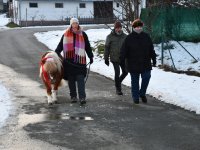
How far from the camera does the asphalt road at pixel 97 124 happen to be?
263 inches

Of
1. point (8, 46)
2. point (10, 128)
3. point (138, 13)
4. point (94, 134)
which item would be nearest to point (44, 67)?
point (10, 128)

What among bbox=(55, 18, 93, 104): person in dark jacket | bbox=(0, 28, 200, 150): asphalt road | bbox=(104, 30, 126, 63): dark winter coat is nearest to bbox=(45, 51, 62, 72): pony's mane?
bbox=(55, 18, 93, 104): person in dark jacket

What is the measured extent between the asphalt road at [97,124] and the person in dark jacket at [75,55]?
0.39 meters

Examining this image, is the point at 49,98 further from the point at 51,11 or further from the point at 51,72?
the point at 51,11

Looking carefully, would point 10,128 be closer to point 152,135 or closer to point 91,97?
point 152,135

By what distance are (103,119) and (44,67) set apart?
85.1 inches

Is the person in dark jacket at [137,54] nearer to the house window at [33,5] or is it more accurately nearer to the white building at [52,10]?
the white building at [52,10]

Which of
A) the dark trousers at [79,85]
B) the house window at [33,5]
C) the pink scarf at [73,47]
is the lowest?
the dark trousers at [79,85]

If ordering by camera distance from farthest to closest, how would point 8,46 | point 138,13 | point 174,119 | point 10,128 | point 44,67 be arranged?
1. point 8,46
2. point 138,13
3. point 44,67
4. point 174,119
5. point 10,128

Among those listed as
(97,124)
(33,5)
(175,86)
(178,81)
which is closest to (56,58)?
(97,124)

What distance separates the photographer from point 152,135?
715 cm

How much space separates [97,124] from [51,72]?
7.57 ft

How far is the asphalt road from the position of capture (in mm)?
6680

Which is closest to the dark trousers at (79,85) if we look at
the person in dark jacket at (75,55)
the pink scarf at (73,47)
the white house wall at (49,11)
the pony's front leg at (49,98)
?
the person in dark jacket at (75,55)
